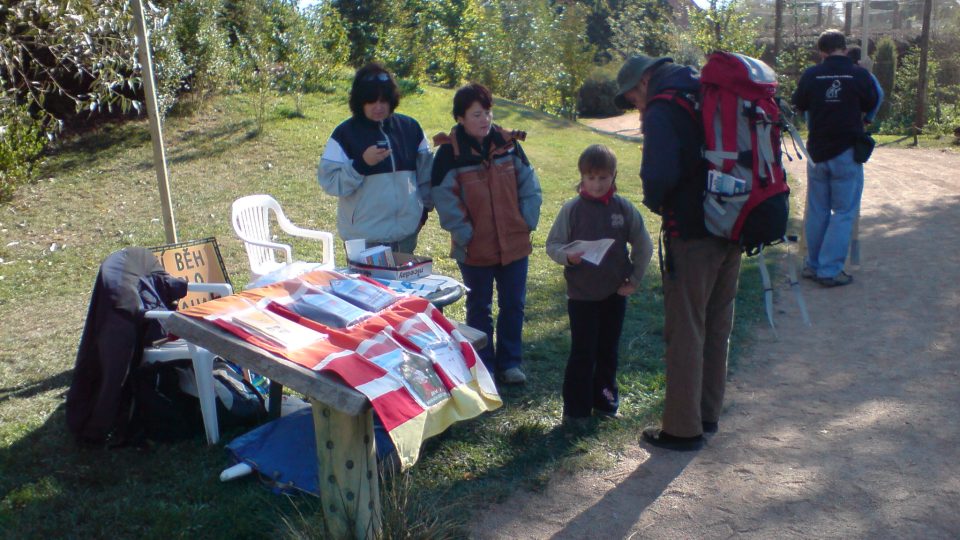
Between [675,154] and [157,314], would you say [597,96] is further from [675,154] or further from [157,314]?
[157,314]

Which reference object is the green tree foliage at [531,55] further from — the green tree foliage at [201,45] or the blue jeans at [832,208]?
the blue jeans at [832,208]

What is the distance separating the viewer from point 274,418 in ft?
14.1

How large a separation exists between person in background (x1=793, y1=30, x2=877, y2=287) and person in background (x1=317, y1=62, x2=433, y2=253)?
371cm

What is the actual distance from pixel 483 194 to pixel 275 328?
184 centimetres

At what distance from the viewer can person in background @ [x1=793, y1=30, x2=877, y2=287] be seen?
7.13 metres

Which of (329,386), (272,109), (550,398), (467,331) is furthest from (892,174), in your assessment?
(329,386)

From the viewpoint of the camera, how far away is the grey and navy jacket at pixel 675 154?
12.4ft

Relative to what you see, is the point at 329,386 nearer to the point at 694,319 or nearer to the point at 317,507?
the point at 317,507

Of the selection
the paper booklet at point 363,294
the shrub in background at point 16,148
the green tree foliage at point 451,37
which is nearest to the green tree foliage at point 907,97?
the green tree foliage at point 451,37

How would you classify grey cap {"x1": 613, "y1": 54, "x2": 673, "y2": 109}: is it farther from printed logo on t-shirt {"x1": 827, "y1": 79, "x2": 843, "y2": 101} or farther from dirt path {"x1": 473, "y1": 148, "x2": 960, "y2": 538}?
printed logo on t-shirt {"x1": 827, "y1": 79, "x2": 843, "y2": 101}

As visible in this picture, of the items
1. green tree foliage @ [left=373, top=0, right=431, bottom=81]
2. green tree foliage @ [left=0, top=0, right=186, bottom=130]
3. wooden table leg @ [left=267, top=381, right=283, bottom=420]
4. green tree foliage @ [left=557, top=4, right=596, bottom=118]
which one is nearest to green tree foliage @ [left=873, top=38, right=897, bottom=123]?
green tree foliage @ [left=557, top=4, right=596, bottom=118]

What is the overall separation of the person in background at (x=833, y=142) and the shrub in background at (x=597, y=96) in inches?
785

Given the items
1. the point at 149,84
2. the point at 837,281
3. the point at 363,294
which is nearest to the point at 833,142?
the point at 837,281

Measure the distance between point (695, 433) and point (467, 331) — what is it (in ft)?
4.10
